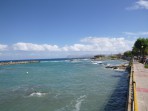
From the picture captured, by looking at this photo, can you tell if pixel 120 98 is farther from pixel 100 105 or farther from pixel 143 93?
pixel 143 93

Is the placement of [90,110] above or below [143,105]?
below

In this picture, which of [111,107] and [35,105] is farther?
[35,105]

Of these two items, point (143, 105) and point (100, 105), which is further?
point (100, 105)

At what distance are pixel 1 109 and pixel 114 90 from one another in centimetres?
1490

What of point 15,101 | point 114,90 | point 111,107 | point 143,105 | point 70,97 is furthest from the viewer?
point 114,90

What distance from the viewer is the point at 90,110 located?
2033 centimetres

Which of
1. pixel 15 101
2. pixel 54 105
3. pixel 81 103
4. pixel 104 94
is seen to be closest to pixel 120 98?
pixel 104 94

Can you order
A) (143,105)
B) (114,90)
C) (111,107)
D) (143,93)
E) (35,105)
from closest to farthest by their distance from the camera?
1. (143,105)
2. (143,93)
3. (111,107)
4. (35,105)
5. (114,90)

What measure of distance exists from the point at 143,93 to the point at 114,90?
36.5 feet

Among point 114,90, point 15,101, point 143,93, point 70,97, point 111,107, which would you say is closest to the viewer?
point 143,93

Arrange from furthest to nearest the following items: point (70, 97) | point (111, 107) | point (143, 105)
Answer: point (70, 97) < point (111, 107) < point (143, 105)

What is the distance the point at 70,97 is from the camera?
26.4 m

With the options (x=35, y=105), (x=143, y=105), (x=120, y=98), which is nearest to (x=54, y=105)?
(x=35, y=105)

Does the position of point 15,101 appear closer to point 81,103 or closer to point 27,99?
point 27,99
